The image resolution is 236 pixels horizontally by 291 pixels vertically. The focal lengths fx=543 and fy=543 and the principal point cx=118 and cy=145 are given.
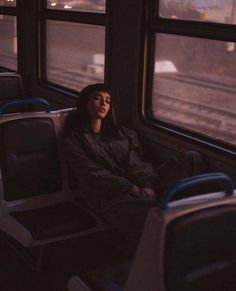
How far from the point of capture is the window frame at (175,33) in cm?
299

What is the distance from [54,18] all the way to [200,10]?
1.96m

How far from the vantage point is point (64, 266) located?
335 centimetres

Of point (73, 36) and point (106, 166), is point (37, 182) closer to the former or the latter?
point (106, 166)

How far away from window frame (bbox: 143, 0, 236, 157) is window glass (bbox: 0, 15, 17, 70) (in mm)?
2560

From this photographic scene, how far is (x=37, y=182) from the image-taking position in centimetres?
323

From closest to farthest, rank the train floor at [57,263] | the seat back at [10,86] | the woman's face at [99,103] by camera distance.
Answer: the train floor at [57,263]
the woman's face at [99,103]
the seat back at [10,86]

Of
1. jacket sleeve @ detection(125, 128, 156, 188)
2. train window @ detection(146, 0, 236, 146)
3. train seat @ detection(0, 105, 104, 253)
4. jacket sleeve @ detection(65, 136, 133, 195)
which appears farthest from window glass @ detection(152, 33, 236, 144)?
train seat @ detection(0, 105, 104, 253)

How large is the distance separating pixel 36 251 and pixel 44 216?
46cm

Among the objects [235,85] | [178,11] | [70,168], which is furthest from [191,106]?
[70,168]

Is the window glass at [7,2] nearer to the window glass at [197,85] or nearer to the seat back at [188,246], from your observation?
the window glass at [197,85]

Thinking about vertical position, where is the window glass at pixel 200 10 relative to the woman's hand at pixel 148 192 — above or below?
above

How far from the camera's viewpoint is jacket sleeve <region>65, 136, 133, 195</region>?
3.01 m

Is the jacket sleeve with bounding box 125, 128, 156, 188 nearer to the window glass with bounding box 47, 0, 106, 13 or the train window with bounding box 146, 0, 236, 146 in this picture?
the train window with bounding box 146, 0, 236, 146

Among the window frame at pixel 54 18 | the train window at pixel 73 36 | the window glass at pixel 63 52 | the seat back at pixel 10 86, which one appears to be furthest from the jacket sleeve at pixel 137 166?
the seat back at pixel 10 86
